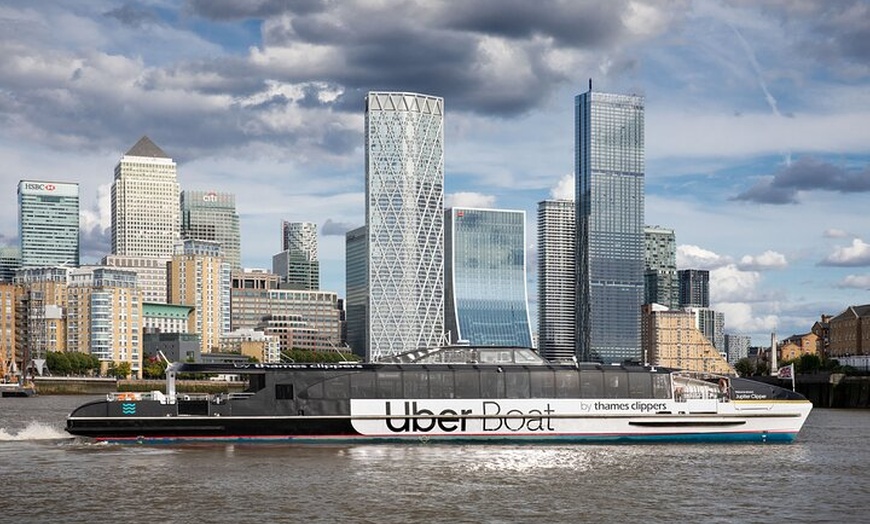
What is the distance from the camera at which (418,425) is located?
6269cm

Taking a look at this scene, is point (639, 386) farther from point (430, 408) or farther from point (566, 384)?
point (430, 408)

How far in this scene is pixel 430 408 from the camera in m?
62.8

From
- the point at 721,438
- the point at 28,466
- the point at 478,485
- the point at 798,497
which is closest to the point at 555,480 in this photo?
the point at 478,485

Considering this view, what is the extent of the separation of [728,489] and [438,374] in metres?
18.9

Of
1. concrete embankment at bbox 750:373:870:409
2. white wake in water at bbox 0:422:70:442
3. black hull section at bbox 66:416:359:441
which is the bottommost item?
concrete embankment at bbox 750:373:870:409

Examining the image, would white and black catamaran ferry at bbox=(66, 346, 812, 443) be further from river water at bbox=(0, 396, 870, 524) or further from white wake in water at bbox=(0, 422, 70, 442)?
white wake in water at bbox=(0, 422, 70, 442)

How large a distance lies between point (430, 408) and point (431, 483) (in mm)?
14056

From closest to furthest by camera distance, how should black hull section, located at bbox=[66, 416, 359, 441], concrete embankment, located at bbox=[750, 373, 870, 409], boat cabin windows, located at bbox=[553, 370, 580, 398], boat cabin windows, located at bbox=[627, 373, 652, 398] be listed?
1. black hull section, located at bbox=[66, 416, 359, 441]
2. boat cabin windows, located at bbox=[553, 370, 580, 398]
3. boat cabin windows, located at bbox=[627, 373, 652, 398]
4. concrete embankment, located at bbox=[750, 373, 870, 409]

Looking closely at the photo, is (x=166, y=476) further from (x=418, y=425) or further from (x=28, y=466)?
(x=418, y=425)

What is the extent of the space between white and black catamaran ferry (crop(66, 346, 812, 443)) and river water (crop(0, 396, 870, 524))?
0.95 metres

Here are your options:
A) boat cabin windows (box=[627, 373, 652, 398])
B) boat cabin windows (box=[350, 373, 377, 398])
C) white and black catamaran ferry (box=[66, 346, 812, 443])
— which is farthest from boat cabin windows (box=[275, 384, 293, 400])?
boat cabin windows (box=[627, 373, 652, 398])

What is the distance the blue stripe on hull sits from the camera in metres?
62.0

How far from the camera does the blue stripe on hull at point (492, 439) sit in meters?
62.0

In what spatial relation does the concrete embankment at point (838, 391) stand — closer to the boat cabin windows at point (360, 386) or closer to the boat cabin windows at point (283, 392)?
the boat cabin windows at point (360, 386)
